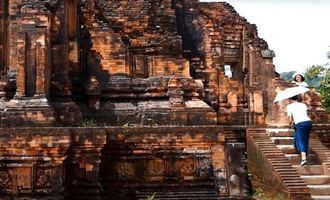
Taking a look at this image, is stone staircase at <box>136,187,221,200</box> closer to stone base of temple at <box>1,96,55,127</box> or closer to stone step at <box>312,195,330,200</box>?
stone step at <box>312,195,330,200</box>

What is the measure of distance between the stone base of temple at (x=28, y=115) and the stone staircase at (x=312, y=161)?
4.54m

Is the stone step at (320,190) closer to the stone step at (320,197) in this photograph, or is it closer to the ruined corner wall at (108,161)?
the stone step at (320,197)

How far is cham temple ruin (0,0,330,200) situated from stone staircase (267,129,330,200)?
2 centimetres

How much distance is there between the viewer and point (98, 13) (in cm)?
1151

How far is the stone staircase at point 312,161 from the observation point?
8.59 m

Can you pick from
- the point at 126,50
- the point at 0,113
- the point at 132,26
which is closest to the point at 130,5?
the point at 132,26

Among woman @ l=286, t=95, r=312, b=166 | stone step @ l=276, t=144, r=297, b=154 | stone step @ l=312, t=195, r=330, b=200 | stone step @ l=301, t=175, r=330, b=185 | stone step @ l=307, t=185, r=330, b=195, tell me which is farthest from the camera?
stone step @ l=276, t=144, r=297, b=154

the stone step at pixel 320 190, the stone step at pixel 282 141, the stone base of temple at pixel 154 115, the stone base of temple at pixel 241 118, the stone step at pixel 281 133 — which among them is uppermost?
the stone base of temple at pixel 154 115

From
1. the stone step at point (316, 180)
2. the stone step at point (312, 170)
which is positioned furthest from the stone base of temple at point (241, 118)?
the stone step at point (316, 180)

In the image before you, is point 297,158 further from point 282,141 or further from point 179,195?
point 179,195

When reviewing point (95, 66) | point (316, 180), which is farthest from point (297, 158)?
point (95, 66)

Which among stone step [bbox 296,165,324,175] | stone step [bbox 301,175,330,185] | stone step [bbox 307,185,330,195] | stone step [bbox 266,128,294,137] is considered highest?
stone step [bbox 266,128,294,137]

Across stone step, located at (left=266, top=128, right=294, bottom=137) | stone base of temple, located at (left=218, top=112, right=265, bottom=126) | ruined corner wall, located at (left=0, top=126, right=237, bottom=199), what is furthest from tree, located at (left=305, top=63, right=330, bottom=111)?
ruined corner wall, located at (left=0, top=126, right=237, bottom=199)

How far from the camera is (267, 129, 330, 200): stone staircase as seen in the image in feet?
28.2
